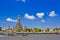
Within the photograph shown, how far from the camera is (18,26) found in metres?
75.4

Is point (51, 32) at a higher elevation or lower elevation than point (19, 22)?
lower

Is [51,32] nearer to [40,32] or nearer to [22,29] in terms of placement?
[40,32]

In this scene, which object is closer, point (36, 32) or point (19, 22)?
A: point (36, 32)

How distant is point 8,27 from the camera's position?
75.1 meters

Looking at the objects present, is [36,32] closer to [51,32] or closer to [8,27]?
[51,32]

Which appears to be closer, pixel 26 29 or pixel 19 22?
pixel 26 29

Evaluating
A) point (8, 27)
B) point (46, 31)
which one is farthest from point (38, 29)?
point (8, 27)

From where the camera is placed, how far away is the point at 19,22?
7869 cm

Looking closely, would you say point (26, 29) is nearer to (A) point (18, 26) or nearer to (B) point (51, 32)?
(A) point (18, 26)

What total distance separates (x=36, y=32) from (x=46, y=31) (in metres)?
5.39

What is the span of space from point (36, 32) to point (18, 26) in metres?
7.85

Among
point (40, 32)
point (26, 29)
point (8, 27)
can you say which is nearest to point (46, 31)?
point (40, 32)

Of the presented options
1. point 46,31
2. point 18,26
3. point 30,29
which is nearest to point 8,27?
point 18,26

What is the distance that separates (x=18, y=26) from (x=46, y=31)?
1113cm
